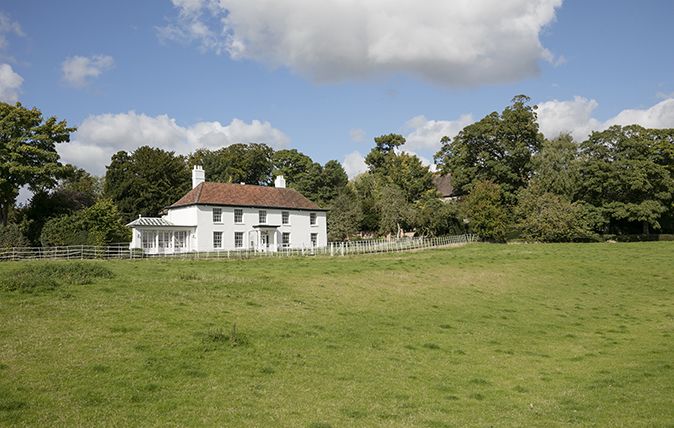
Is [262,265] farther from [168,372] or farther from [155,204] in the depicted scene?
[155,204]

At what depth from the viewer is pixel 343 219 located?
6644 centimetres

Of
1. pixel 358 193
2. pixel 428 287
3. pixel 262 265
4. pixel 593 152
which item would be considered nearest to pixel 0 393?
pixel 428 287

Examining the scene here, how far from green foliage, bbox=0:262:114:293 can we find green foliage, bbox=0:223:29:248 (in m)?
27.0

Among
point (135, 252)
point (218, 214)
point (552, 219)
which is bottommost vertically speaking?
point (135, 252)

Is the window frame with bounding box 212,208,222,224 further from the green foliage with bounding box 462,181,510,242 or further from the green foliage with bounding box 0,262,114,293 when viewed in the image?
the green foliage with bounding box 0,262,114,293

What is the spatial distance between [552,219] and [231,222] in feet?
114

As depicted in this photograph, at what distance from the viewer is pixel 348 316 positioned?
61.9 feet

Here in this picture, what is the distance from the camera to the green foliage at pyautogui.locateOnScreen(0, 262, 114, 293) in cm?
1709

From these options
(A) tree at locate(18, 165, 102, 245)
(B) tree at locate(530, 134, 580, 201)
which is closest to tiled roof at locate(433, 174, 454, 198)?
(B) tree at locate(530, 134, 580, 201)

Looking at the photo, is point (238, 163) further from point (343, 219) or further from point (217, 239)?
point (217, 239)

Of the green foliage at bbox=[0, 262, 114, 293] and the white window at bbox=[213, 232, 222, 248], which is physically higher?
the white window at bbox=[213, 232, 222, 248]

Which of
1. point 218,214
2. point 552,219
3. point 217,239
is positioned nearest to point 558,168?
point 552,219

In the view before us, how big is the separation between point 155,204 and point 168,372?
5734cm

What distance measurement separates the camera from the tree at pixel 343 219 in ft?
218
